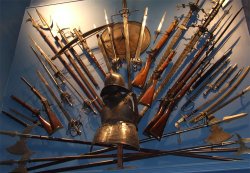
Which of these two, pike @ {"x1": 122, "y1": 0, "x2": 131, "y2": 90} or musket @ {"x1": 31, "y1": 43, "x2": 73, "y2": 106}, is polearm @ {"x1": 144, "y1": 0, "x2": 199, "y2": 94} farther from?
musket @ {"x1": 31, "y1": 43, "x2": 73, "y2": 106}

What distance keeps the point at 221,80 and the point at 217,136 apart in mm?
766

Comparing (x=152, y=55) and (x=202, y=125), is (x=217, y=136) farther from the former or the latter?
(x=152, y=55)

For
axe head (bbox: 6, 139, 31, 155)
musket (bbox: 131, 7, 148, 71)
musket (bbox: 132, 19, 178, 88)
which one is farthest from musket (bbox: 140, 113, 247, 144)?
axe head (bbox: 6, 139, 31, 155)

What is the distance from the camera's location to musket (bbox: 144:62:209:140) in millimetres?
3521

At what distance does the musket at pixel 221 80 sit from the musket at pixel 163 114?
195mm

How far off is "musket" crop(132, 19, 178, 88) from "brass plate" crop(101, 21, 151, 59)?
0.66 feet

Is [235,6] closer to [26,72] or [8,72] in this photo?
[26,72]

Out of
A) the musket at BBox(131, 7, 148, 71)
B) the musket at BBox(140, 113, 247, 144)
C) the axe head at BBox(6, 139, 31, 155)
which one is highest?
the musket at BBox(131, 7, 148, 71)

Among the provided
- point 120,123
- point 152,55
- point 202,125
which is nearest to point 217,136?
point 202,125

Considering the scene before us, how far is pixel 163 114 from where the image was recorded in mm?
3668

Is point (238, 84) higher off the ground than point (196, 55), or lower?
lower

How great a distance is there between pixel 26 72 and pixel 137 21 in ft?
5.84

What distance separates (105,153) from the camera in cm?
383

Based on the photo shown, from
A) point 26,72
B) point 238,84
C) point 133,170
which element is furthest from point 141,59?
point 133,170
